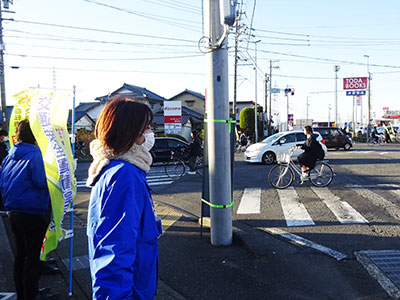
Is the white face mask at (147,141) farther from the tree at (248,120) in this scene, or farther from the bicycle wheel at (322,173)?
the tree at (248,120)

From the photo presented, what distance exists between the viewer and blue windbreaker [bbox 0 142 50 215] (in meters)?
3.04

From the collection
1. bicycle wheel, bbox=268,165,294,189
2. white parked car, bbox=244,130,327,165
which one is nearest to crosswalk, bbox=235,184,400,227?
bicycle wheel, bbox=268,165,294,189

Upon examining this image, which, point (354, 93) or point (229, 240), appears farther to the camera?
point (354, 93)

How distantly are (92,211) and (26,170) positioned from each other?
170 cm

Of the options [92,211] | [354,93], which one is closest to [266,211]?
[92,211]

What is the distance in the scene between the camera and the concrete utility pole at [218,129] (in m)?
4.97

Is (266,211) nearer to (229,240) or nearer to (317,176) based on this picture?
(229,240)

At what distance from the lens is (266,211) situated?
7.32m

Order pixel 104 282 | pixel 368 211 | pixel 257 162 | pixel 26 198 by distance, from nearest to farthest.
Result: pixel 104 282 → pixel 26 198 → pixel 368 211 → pixel 257 162

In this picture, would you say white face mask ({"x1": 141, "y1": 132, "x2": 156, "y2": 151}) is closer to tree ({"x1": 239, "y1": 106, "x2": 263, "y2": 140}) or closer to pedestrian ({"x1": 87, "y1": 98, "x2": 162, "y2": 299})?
pedestrian ({"x1": 87, "y1": 98, "x2": 162, "y2": 299})

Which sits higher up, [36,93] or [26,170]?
[36,93]

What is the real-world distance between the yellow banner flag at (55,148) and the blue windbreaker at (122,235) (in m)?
1.42

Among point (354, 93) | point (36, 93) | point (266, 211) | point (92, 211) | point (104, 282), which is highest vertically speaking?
point (354, 93)

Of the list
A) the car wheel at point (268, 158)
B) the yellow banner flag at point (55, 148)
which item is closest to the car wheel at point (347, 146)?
the car wheel at point (268, 158)
